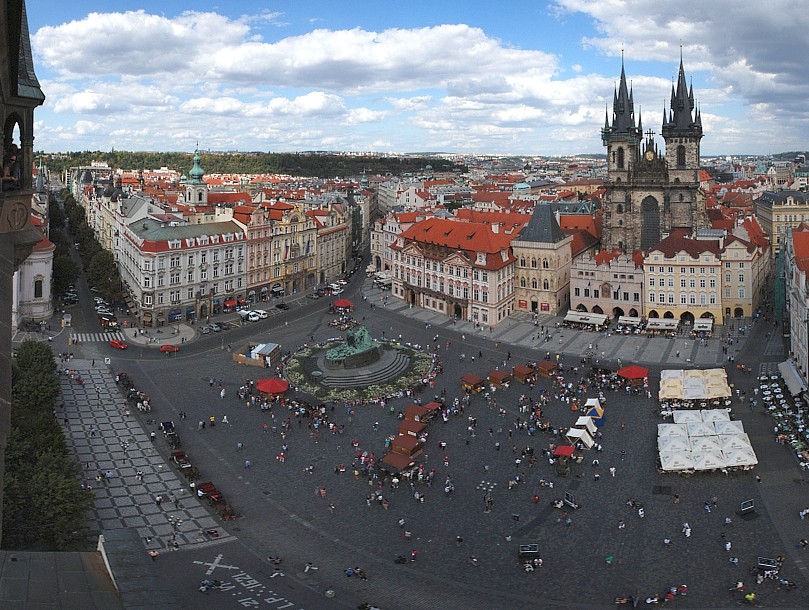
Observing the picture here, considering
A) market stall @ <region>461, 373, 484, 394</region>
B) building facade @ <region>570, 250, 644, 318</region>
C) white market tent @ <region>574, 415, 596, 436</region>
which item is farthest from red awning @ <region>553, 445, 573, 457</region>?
building facade @ <region>570, 250, 644, 318</region>

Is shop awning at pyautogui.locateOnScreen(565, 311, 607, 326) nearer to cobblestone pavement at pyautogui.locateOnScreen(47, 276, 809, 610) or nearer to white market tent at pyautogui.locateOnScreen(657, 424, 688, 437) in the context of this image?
cobblestone pavement at pyautogui.locateOnScreen(47, 276, 809, 610)

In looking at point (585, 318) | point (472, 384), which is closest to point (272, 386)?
point (472, 384)

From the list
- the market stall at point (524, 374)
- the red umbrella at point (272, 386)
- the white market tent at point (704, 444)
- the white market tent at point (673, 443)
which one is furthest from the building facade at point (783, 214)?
the red umbrella at point (272, 386)

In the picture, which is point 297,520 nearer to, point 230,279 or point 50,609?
point 50,609

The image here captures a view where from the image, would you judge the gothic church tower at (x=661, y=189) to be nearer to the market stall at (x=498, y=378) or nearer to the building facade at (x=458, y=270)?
the building facade at (x=458, y=270)

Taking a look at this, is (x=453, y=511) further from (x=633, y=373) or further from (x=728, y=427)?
(x=633, y=373)

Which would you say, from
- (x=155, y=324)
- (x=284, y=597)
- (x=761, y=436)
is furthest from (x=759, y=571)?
(x=155, y=324)
